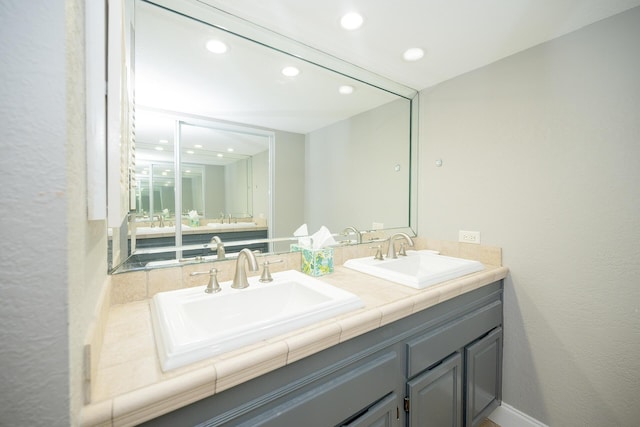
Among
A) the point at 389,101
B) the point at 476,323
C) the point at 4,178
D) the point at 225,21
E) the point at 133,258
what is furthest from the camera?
the point at 389,101

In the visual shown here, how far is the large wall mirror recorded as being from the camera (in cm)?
108

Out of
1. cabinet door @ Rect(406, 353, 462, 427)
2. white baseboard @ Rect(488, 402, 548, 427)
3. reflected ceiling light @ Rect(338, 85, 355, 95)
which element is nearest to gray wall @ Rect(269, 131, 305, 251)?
reflected ceiling light @ Rect(338, 85, 355, 95)

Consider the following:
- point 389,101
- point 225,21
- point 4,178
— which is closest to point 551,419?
point 389,101

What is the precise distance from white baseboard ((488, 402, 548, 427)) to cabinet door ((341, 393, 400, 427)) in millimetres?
1002

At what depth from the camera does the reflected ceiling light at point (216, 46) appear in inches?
46.8

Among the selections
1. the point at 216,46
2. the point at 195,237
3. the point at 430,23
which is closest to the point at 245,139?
the point at 216,46

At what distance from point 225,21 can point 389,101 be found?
1165 mm

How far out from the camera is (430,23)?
1195 mm

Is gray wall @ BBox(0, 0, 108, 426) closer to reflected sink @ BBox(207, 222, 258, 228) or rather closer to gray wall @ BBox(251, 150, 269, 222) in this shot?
reflected sink @ BBox(207, 222, 258, 228)

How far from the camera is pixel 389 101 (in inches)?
73.5

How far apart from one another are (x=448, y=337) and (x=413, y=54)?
4.84ft

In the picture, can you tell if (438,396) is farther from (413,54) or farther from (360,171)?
(413,54)

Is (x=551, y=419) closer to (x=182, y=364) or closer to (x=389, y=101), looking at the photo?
(x=182, y=364)

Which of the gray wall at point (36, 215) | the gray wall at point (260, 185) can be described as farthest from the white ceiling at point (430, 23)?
the gray wall at point (36, 215)
